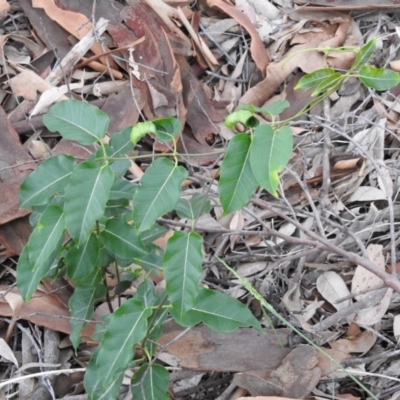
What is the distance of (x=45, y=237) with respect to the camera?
3.60 ft

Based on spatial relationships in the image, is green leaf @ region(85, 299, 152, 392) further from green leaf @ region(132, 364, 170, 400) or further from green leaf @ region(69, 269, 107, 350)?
green leaf @ region(69, 269, 107, 350)

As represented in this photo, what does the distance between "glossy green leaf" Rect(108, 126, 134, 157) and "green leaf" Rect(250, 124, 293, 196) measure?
1.15ft

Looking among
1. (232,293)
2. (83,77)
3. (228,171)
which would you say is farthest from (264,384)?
(83,77)

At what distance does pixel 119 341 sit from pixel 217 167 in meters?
0.80

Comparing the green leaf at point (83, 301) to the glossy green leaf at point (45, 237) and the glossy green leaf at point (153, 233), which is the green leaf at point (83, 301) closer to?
the glossy green leaf at point (153, 233)

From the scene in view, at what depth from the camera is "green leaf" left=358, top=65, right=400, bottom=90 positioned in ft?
3.14

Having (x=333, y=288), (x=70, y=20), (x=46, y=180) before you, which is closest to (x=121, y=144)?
(x=46, y=180)

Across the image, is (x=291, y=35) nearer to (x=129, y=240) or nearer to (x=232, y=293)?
(x=232, y=293)

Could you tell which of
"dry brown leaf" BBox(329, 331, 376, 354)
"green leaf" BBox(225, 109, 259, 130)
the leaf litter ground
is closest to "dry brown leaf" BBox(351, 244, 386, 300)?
the leaf litter ground

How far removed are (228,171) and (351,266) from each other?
0.84 m

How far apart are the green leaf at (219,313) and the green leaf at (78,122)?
382 mm

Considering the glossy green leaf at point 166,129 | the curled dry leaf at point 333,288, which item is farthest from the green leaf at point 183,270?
the curled dry leaf at point 333,288

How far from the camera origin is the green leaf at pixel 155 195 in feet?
3.26

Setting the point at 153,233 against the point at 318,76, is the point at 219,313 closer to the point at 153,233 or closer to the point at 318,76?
the point at 153,233
